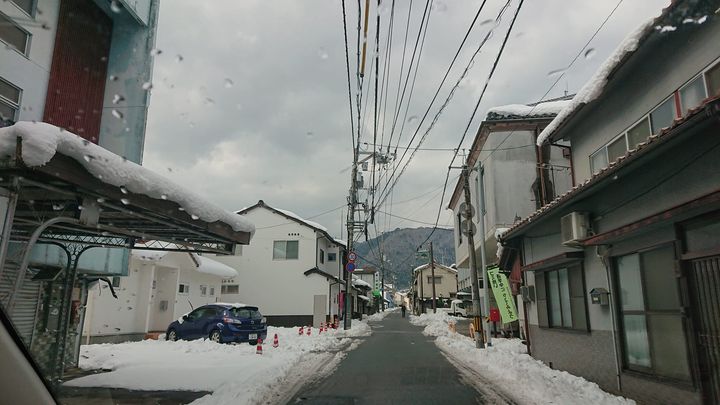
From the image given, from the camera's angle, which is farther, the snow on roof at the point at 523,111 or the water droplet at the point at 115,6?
the snow on roof at the point at 523,111

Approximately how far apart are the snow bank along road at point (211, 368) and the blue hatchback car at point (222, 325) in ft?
2.05

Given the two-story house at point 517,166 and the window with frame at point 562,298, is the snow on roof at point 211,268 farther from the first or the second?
the window with frame at point 562,298

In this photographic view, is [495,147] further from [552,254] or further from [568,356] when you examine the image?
[568,356]

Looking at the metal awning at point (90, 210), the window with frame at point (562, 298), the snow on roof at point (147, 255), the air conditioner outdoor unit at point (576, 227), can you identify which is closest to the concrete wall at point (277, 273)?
the snow on roof at point (147, 255)

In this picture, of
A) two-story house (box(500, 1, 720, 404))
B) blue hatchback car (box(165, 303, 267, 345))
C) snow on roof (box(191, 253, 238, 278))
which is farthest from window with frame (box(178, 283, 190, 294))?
two-story house (box(500, 1, 720, 404))

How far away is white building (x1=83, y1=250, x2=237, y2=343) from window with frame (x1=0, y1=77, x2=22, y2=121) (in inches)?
192

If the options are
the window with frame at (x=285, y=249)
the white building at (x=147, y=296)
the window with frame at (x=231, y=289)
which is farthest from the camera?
the window with frame at (x=285, y=249)

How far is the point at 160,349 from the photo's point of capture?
14.1 meters

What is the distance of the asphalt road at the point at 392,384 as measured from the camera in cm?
746

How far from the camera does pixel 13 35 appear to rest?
923 cm

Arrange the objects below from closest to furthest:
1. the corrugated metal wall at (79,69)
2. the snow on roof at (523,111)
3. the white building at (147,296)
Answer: the corrugated metal wall at (79,69) → the white building at (147,296) → the snow on roof at (523,111)

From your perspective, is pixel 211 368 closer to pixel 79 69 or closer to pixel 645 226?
pixel 79 69

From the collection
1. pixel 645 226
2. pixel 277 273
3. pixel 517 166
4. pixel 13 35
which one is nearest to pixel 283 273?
pixel 277 273

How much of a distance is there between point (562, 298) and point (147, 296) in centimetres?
1531
